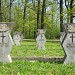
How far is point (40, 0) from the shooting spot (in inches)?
1859

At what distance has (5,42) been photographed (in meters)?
11.3

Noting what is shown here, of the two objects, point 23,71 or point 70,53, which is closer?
point 23,71

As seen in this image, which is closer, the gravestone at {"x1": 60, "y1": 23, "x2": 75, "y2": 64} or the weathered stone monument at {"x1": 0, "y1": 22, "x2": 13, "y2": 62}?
the weathered stone monument at {"x1": 0, "y1": 22, "x2": 13, "y2": 62}

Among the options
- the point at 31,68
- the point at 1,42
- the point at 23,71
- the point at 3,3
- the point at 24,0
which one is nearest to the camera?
→ the point at 23,71

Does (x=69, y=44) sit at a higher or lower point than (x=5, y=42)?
lower

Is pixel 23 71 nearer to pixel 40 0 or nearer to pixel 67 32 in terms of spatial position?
pixel 67 32

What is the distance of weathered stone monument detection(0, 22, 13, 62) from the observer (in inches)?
441

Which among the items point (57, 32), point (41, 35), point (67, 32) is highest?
point (67, 32)

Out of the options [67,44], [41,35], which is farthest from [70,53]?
[41,35]

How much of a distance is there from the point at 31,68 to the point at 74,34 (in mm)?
2745

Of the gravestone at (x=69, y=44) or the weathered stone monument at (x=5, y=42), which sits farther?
the gravestone at (x=69, y=44)

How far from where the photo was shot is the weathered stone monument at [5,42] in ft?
36.8

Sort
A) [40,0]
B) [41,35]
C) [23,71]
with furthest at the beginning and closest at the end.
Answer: [40,0]
[41,35]
[23,71]

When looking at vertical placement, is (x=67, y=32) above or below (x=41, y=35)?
above
